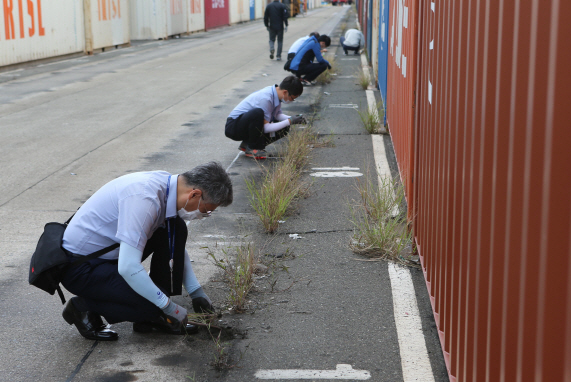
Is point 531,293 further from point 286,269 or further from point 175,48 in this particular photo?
point 175,48

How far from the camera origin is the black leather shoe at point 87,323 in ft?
12.7

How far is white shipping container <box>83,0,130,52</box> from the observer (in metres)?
23.7

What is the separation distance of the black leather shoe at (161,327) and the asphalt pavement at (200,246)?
0.14 ft

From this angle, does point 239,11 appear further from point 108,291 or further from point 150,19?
point 108,291

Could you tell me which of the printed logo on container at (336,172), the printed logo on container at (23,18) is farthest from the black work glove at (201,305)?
the printed logo on container at (23,18)

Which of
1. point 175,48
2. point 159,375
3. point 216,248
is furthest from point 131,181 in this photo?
point 175,48

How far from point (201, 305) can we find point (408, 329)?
1.24 metres

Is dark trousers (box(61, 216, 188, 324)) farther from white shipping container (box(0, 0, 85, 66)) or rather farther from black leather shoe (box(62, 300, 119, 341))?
white shipping container (box(0, 0, 85, 66))

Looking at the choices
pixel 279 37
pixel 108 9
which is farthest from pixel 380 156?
pixel 108 9

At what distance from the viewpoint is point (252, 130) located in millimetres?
8258

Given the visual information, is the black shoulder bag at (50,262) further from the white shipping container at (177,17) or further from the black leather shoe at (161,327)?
the white shipping container at (177,17)

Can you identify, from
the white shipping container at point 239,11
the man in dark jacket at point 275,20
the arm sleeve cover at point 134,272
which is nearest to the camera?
the arm sleeve cover at point 134,272

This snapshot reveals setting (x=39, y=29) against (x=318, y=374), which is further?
(x=39, y=29)

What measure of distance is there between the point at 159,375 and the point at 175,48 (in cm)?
2456
